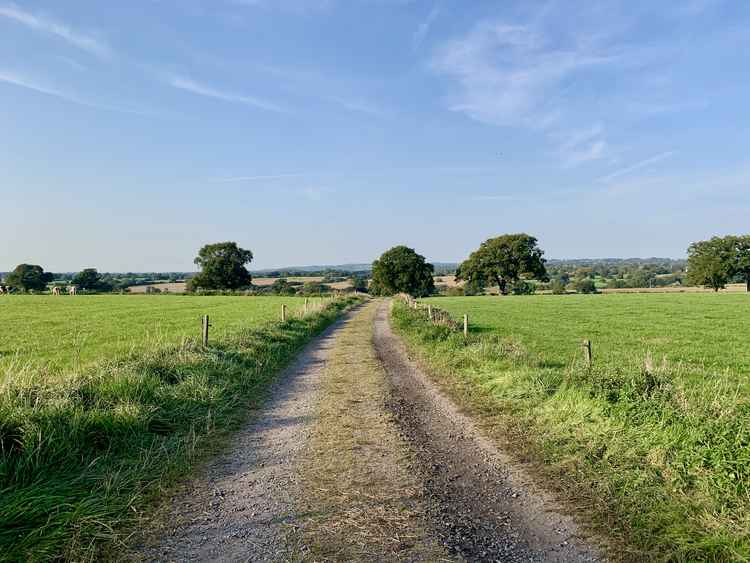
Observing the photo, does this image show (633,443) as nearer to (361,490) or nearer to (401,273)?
(361,490)

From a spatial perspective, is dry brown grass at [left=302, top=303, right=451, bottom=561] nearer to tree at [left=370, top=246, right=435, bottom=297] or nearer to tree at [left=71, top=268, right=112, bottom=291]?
tree at [left=370, top=246, right=435, bottom=297]

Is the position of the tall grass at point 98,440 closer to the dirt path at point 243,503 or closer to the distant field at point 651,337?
the dirt path at point 243,503

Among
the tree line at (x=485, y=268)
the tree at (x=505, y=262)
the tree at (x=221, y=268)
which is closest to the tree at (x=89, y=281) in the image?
the tree line at (x=485, y=268)

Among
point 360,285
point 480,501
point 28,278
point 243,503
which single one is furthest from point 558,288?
point 28,278

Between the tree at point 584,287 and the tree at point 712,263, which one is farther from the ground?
the tree at point 712,263

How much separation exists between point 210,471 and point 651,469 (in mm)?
5794

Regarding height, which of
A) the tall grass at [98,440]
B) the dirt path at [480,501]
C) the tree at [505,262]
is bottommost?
the dirt path at [480,501]

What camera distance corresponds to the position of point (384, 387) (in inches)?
420

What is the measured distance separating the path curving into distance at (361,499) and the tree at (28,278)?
118717 mm

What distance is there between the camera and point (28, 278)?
10019cm

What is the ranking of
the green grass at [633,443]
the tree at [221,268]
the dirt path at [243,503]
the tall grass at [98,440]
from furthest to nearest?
the tree at [221,268] < the green grass at [633,443] < the tall grass at [98,440] < the dirt path at [243,503]

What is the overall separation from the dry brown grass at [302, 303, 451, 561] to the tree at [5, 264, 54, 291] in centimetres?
11840

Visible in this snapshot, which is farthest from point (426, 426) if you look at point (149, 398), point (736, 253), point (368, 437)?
point (736, 253)

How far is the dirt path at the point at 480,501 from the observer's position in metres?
4.15
